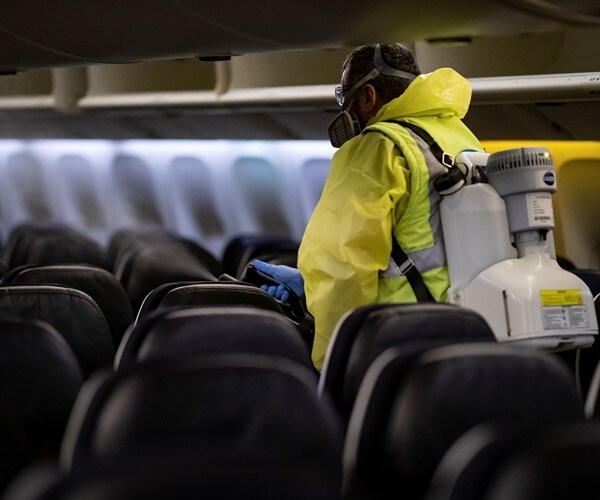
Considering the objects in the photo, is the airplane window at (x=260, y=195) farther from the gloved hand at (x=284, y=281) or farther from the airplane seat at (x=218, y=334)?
the airplane seat at (x=218, y=334)

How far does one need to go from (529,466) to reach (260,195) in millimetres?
14487

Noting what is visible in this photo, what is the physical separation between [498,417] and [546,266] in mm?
1754

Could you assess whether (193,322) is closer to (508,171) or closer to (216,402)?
(216,402)

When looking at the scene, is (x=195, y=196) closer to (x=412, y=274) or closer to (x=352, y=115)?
(x=352, y=115)

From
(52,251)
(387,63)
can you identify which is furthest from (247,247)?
(387,63)

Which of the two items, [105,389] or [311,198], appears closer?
[105,389]

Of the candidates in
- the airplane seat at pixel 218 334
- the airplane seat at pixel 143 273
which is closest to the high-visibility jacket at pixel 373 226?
the airplane seat at pixel 218 334

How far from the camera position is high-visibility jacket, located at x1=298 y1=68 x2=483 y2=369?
5.02m

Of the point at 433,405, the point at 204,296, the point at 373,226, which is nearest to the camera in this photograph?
the point at 433,405

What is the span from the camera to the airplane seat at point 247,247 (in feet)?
42.5

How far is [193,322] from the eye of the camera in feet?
12.6

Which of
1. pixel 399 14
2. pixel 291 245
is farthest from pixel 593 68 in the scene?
pixel 291 245

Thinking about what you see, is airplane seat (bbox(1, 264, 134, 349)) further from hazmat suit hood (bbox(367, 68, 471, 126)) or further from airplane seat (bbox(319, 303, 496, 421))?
airplane seat (bbox(319, 303, 496, 421))

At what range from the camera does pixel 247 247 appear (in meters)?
14.0
